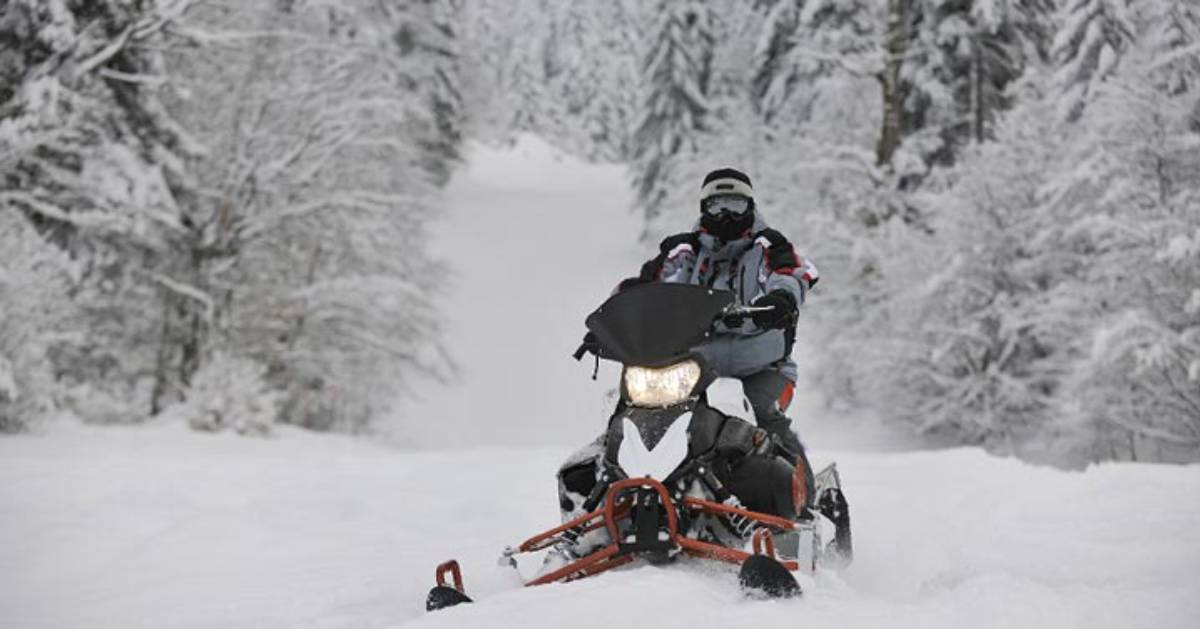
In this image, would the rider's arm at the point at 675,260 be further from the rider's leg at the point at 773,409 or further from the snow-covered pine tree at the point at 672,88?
the snow-covered pine tree at the point at 672,88

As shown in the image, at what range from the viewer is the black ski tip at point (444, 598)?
3.54 meters

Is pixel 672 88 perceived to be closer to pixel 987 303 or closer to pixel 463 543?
pixel 987 303

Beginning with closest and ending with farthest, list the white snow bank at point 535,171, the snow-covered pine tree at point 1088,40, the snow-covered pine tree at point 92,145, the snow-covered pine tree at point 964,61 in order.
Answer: the snow-covered pine tree at point 92,145 → the snow-covered pine tree at point 1088,40 → the snow-covered pine tree at point 964,61 → the white snow bank at point 535,171

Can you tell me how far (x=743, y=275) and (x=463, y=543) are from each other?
2.47m

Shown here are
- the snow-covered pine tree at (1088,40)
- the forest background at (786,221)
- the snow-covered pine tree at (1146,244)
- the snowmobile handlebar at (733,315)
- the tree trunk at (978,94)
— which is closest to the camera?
the snowmobile handlebar at (733,315)

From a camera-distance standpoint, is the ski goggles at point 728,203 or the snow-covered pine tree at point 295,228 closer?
the ski goggles at point 728,203

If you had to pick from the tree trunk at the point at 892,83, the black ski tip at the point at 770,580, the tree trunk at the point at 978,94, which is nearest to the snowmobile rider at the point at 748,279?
the black ski tip at the point at 770,580

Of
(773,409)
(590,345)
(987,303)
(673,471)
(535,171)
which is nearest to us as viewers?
(673,471)

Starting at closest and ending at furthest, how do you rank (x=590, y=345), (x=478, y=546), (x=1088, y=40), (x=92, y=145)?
(x=590, y=345), (x=478, y=546), (x=92, y=145), (x=1088, y=40)

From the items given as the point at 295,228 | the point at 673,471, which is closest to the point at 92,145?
the point at 295,228

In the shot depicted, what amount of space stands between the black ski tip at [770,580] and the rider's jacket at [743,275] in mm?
1307

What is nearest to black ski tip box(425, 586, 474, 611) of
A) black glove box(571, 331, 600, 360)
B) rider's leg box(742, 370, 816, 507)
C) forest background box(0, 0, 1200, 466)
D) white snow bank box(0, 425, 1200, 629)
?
white snow bank box(0, 425, 1200, 629)

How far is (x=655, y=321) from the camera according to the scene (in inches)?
163

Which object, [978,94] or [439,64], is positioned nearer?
[978,94]
